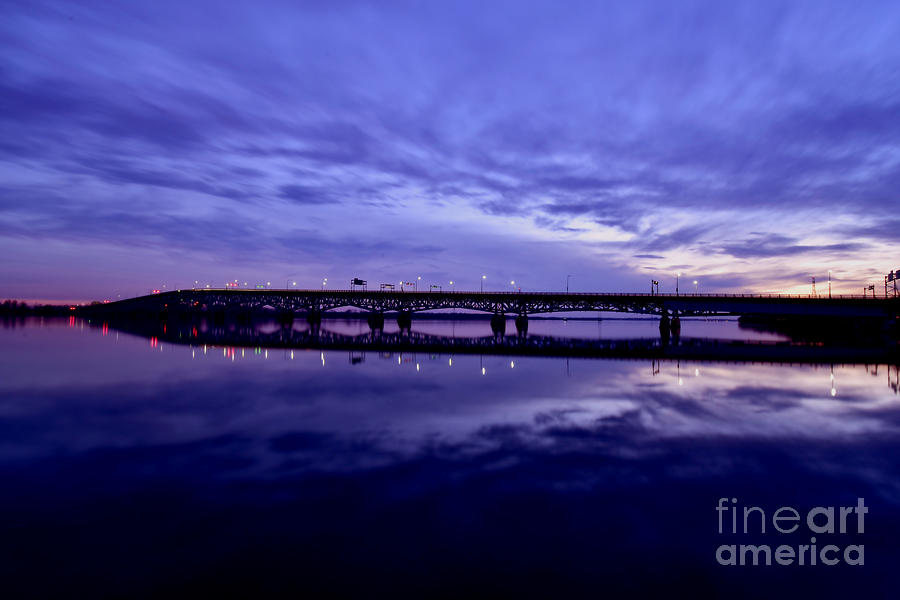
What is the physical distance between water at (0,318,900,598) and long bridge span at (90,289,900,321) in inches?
3938

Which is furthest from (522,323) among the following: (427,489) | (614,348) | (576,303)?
(427,489)

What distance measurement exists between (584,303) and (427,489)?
130000 mm

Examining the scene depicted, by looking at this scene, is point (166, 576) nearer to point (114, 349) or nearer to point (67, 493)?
point (67, 493)

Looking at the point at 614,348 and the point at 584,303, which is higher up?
the point at 584,303

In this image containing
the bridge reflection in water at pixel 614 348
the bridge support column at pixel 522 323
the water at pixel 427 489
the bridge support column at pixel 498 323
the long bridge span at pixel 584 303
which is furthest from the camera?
the bridge support column at pixel 498 323

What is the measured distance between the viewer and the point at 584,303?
5394 inches

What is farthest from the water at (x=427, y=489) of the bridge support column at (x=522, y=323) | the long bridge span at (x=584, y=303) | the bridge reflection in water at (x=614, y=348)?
the bridge support column at (x=522, y=323)

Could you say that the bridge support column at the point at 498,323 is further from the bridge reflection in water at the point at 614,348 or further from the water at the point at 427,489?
the water at the point at 427,489

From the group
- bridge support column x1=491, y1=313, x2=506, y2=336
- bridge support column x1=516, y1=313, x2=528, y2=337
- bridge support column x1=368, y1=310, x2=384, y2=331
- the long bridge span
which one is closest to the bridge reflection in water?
the long bridge span

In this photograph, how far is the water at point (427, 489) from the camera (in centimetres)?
902

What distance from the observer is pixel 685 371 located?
44.0 meters

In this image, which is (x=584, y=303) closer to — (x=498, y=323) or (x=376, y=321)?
(x=498, y=323)

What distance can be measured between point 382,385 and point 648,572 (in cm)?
2614

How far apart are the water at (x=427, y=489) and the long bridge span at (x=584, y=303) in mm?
100026
